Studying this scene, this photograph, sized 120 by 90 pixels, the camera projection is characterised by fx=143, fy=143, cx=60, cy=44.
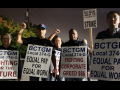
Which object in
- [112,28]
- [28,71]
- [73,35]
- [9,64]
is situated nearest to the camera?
[112,28]

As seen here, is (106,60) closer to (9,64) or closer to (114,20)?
(114,20)

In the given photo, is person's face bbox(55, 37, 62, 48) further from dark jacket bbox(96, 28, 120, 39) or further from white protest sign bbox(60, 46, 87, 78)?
dark jacket bbox(96, 28, 120, 39)

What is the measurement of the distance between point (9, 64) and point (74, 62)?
168cm

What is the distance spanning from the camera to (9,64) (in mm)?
3697

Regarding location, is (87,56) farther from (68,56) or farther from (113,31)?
(113,31)

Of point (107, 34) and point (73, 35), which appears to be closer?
point (107, 34)

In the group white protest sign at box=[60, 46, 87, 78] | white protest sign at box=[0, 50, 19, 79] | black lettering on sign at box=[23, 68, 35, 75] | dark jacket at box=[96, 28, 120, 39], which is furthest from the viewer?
white protest sign at box=[0, 50, 19, 79]

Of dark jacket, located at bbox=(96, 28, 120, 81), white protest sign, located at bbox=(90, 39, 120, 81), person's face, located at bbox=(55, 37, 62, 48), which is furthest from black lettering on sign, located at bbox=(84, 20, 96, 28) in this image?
person's face, located at bbox=(55, 37, 62, 48)

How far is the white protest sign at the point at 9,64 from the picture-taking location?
366 cm

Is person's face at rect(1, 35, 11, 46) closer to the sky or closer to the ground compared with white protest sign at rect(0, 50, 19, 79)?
closer to the sky

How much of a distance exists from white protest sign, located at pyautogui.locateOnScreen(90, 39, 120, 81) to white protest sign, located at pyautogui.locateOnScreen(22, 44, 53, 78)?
1.10m

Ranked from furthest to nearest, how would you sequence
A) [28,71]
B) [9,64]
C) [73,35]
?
[9,64]
[28,71]
[73,35]

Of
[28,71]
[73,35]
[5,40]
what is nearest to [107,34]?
[73,35]

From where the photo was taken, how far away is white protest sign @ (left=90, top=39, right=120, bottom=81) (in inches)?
127
